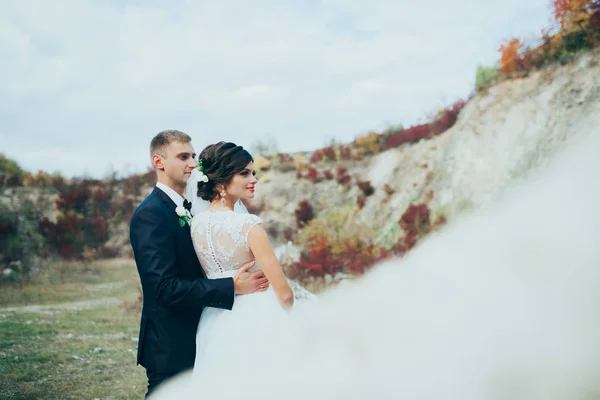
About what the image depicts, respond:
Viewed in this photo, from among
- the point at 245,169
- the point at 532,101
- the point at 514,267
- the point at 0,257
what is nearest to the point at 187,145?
the point at 245,169

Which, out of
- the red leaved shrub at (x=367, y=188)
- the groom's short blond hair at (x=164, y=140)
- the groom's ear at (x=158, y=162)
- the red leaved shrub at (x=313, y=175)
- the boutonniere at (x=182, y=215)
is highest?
the groom's short blond hair at (x=164, y=140)

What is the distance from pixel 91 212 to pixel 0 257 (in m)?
5.62

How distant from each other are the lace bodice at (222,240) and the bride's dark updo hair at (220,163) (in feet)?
0.56

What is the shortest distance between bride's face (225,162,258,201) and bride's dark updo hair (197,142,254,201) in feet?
0.09

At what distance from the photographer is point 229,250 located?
3.19 metres

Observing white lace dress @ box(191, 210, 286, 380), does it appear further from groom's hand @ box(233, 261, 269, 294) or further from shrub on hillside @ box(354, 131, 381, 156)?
shrub on hillside @ box(354, 131, 381, 156)

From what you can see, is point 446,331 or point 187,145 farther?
point 446,331

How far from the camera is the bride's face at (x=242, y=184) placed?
329cm

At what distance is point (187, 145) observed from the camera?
334 cm

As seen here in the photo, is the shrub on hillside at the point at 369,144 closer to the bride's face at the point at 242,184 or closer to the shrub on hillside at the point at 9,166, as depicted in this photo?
the shrub on hillside at the point at 9,166

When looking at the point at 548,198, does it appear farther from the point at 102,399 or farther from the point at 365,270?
the point at 365,270

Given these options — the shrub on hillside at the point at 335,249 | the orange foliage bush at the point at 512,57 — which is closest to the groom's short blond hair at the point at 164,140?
the shrub on hillside at the point at 335,249

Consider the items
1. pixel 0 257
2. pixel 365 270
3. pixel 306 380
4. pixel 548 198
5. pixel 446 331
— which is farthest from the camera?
pixel 0 257

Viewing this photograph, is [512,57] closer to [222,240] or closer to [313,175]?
[313,175]
